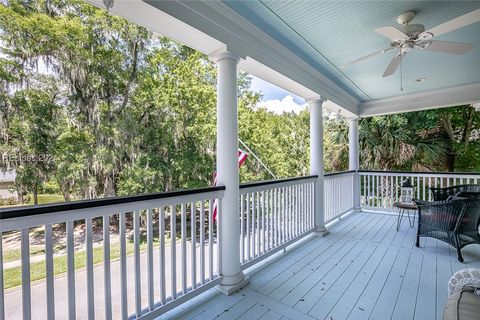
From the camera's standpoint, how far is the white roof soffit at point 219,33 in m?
1.83

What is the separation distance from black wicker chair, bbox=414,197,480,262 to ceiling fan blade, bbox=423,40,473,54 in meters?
1.73

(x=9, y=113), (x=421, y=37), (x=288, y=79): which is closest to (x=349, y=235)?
(x=288, y=79)

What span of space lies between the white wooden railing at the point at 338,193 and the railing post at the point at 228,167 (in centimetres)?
266

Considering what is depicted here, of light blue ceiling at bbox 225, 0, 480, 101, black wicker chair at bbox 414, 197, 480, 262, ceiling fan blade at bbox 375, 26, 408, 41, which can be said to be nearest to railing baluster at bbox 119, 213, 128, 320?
light blue ceiling at bbox 225, 0, 480, 101

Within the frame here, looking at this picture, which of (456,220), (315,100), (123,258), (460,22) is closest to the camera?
(123,258)

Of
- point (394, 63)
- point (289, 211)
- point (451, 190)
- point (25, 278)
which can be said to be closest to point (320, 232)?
point (289, 211)

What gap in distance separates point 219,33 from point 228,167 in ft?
4.00

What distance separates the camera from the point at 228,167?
2438mm

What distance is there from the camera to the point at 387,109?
562cm

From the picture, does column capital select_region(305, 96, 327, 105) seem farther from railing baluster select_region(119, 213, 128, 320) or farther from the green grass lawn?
the green grass lawn

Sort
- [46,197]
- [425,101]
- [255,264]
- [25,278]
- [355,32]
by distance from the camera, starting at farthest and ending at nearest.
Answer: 1. [46,197]
2. [425,101]
3. [255,264]
4. [355,32]
5. [25,278]

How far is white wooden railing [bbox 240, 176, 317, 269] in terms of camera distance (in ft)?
9.34

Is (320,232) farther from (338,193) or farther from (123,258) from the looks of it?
(123,258)

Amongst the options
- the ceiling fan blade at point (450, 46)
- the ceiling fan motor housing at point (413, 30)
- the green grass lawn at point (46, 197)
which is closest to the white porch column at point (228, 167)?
the ceiling fan motor housing at point (413, 30)
